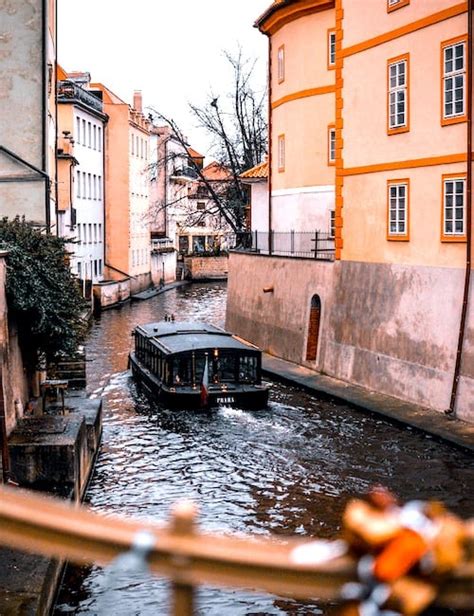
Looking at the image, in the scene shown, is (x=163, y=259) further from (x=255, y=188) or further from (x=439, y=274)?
(x=439, y=274)

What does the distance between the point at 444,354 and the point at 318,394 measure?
4.19 meters

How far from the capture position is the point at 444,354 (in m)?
21.0

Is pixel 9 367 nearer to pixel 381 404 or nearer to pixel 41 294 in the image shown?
pixel 41 294

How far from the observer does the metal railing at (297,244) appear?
30.2 meters

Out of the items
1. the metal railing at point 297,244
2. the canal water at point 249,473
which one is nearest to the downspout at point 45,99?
the canal water at point 249,473

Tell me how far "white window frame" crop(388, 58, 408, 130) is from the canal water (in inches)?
250

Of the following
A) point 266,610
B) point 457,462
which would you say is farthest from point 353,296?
point 266,610

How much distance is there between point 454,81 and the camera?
20.9 m

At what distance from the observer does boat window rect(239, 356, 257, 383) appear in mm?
23875

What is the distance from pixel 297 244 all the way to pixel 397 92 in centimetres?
946

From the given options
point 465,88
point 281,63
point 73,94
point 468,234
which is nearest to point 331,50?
point 281,63

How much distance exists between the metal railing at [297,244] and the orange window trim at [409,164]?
332 centimetres

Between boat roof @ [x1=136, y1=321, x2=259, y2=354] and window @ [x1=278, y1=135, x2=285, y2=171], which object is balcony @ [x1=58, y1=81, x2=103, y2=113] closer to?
window @ [x1=278, y1=135, x2=285, y2=171]

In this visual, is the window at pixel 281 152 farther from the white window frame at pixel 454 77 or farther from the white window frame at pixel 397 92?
the white window frame at pixel 454 77
